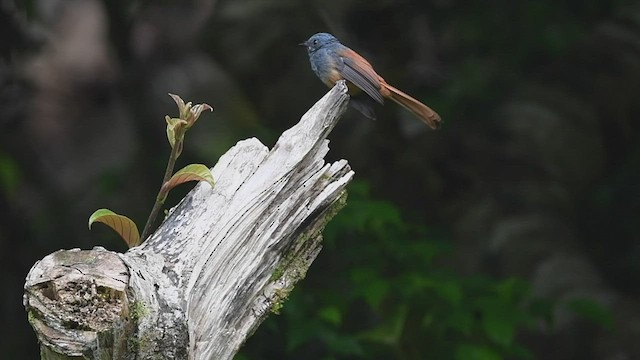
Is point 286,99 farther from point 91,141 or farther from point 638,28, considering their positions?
point 638,28

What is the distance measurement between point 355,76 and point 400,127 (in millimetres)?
1667

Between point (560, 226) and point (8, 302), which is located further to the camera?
point (560, 226)

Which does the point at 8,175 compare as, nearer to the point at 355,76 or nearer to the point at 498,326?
the point at 355,76

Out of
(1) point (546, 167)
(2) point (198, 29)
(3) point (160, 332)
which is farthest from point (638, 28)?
(3) point (160, 332)

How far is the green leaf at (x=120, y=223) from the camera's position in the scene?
1834 millimetres

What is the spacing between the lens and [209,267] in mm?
1844

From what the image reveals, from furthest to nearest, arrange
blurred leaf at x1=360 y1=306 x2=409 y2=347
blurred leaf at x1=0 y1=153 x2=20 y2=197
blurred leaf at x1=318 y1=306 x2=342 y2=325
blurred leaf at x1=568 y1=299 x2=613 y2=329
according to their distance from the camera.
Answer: blurred leaf at x1=0 y1=153 x2=20 y2=197 → blurred leaf at x1=568 y1=299 x2=613 y2=329 → blurred leaf at x1=360 y1=306 x2=409 y2=347 → blurred leaf at x1=318 y1=306 x2=342 y2=325

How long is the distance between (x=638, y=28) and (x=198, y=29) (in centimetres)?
211

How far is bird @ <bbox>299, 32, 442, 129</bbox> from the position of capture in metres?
3.11

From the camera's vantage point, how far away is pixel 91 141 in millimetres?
5113

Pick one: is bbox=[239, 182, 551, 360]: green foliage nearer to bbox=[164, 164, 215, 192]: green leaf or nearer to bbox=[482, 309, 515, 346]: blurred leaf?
bbox=[482, 309, 515, 346]: blurred leaf

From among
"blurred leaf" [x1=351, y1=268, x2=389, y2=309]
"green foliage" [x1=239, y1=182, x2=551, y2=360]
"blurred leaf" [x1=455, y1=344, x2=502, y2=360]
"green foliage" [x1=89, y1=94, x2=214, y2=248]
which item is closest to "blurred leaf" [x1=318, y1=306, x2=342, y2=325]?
"green foliage" [x1=239, y1=182, x2=551, y2=360]

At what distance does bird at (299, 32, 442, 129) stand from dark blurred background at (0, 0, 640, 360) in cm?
83

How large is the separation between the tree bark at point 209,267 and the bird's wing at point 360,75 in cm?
87
